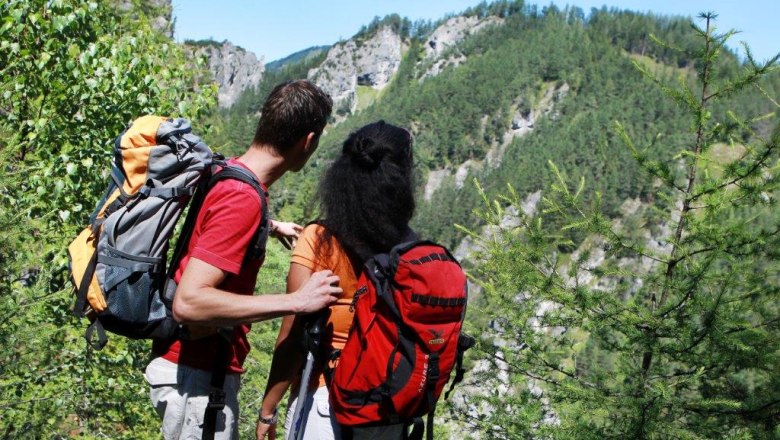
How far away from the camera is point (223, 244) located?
2090 millimetres

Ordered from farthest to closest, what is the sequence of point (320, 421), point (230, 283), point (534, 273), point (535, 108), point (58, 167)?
point (535, 108) → point (534, 273) → point (58, 167) → point (320, 421) → point (230, 283)

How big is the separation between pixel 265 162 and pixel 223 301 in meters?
0.62

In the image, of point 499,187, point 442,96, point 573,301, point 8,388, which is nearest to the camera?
point 8,388

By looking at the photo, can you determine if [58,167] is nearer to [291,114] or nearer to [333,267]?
[291,114]

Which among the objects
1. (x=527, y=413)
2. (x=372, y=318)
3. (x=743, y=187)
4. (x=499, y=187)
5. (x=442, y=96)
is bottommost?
(x=527, y=413)

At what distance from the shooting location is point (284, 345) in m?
2.50

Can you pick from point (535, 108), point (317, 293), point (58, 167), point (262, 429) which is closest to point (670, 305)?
point (262, 429)

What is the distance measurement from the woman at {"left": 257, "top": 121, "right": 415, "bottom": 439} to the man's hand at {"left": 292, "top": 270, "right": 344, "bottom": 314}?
5.4 inches

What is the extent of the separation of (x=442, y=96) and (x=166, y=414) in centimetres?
17676

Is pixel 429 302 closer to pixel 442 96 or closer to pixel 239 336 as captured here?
pixel 239 336

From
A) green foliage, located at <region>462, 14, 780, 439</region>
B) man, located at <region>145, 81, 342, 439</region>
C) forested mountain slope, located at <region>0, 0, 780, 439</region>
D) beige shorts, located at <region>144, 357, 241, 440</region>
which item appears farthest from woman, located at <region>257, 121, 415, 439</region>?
green foliage, located at <region>462, 14, 780, 439</region>

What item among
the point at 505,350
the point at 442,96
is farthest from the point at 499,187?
the point at 505,350

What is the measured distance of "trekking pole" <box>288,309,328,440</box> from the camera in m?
2.24

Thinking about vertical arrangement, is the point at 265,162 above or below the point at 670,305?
above
